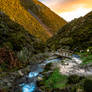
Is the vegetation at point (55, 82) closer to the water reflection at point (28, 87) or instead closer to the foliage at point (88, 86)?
the water reflection at point (28, 87)

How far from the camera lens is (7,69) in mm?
26438

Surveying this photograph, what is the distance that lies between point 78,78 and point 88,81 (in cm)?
281

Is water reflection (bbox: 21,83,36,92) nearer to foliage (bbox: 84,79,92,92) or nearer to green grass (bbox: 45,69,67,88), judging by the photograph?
green grass (bbox: 45,69,67,88)

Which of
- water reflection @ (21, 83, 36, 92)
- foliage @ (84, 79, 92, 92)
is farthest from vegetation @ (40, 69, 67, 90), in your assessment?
foliage @ (84, 79, 92, 92)

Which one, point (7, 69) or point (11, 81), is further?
point (7, 69)

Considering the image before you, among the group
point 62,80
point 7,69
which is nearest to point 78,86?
point 62,80

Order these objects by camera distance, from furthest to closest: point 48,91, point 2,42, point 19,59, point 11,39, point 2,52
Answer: point 11,39 < point 2,42 < point 19,59 < point 2,52 < point 48,91

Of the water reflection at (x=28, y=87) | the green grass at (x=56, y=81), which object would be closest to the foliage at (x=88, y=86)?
the green grass at (x=56, y=81)

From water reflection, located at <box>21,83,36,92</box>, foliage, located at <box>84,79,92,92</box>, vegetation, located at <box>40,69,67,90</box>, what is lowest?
water reflection, located at <box>21,83,36,92</box>

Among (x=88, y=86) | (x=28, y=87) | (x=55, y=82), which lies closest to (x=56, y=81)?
(x=55, y=82)

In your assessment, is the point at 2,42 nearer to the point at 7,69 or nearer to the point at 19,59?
the point at 19,59

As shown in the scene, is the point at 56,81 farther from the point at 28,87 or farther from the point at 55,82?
the point at 28,87

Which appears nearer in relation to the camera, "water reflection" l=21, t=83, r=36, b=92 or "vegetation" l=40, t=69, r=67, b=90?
"vegetation" l=40, t=69, r=67, b=90

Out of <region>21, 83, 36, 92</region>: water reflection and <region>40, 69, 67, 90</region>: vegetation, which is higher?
<region>40, 69, 67, 90</region>: vegetation
